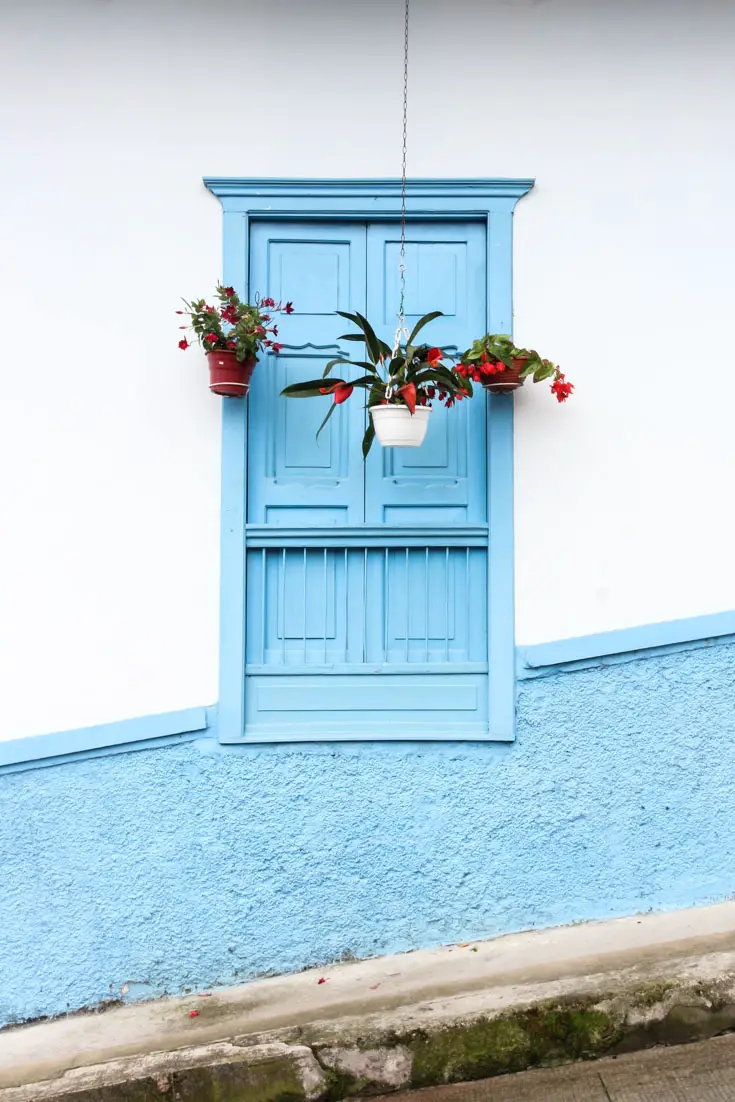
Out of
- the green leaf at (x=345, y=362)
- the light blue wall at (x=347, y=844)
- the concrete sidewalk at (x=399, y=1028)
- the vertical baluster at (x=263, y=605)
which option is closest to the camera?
the concrete sidewalk at (x=399, y=1028)

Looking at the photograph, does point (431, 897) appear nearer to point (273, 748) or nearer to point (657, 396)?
point (273, 748)

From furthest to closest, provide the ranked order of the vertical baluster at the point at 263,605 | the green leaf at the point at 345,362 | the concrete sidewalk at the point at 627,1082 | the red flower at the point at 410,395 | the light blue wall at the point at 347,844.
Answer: the vertical baluster at the point at 263,605 < the light blue wall at the point at 347,844 < the green leaf at the point at 345,362 < the red flower at the point at 410,395 < the concrete sidewalk at the point at 627,1082

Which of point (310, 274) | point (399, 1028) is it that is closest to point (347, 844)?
point (399, 1028)

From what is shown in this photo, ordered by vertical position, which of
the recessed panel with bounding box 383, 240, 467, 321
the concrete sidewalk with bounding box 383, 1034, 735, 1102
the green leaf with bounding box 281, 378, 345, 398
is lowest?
the concrete sidewalk with bounding box 383, 1034, 735, 1102

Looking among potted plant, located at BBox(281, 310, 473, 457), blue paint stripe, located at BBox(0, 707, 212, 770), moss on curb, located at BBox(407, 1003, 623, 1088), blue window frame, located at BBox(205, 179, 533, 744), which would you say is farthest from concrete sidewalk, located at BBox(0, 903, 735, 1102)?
potted plant, located at BBox(281, 310, 473, 457)

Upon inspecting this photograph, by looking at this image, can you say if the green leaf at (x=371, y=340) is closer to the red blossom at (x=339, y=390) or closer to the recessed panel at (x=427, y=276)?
the red blossom at (x=339, y=390)

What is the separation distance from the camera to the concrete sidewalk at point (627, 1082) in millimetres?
3000

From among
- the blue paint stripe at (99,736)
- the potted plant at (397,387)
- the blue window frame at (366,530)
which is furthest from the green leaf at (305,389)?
the blue paint stripe at (99,736)

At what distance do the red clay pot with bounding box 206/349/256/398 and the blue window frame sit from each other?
0.13m

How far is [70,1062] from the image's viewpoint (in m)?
3.32

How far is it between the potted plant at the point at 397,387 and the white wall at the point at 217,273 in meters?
0.45

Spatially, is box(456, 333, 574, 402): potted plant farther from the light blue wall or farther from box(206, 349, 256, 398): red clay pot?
the light blue wall

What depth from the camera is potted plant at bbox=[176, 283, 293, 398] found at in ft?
11.5

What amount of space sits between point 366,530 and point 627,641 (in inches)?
45.7
